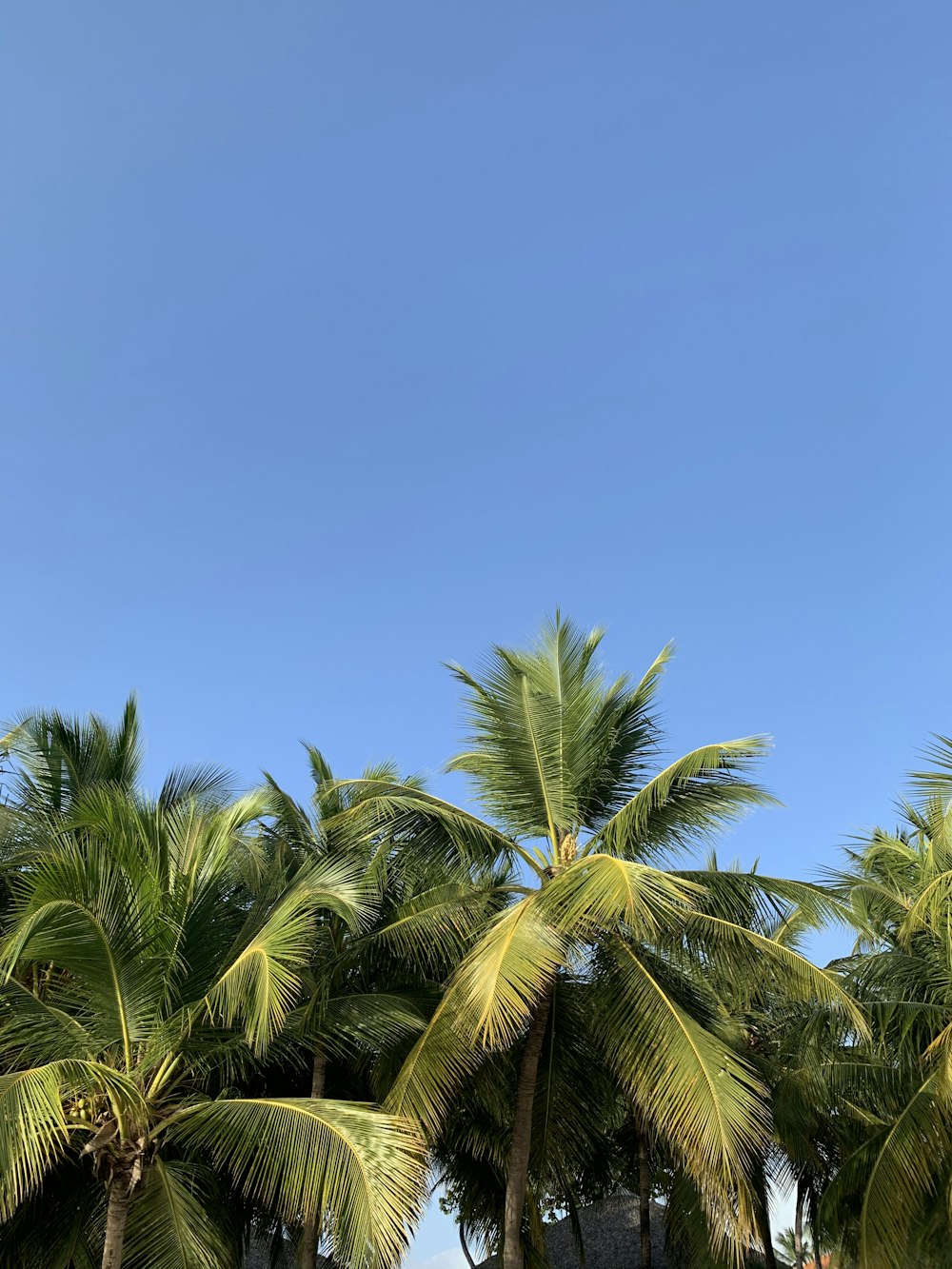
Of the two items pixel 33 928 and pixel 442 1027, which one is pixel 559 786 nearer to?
pixel 442 1027

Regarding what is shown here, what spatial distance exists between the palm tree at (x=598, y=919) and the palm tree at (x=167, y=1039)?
1.51m

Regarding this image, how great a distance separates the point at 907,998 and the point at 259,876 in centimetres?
833

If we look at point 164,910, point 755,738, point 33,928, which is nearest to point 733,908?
point 755,738

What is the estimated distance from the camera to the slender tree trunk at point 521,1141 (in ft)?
40.1

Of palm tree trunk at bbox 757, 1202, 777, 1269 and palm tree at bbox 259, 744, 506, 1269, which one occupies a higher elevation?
palm tree at bbox 259, 744, 506, 1269

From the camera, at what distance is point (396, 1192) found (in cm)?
927

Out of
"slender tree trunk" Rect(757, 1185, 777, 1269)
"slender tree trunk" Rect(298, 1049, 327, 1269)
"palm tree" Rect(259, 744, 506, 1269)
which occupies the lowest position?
"slender tree trunk" Rect(757, 1185, 777, 1269)

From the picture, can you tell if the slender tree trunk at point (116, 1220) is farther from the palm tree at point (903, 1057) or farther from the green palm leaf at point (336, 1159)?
the palm tree at point (903, 1057)

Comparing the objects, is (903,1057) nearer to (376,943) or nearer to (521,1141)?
(521,1141)

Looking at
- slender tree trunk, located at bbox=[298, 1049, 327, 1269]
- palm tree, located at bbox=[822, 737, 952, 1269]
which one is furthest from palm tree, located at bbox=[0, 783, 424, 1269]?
palm tree, located at bbox=[822, 737, 952, 1269]

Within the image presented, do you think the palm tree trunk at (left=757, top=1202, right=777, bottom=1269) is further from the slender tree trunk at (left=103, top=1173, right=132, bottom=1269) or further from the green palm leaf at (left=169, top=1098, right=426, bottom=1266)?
the slender tree trunk at (left=103, top=1173, right=132, bottom=1269)

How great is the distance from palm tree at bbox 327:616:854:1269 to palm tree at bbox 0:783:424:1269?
4.97ft

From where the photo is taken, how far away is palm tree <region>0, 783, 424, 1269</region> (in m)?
9.44

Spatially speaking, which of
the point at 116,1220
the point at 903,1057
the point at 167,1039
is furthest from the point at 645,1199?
the point at 167,1039
